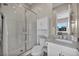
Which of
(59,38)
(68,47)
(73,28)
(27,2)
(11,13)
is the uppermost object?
(27,2)

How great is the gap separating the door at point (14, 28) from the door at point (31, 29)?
8 cm

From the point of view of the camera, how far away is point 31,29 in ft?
4.66

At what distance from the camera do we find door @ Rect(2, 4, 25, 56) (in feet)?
4.41

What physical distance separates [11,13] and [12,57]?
0.63 metres

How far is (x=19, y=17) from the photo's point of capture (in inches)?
54.1

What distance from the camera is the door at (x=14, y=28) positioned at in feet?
4.41

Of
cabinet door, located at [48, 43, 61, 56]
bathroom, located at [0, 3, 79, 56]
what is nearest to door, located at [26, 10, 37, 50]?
bathroom, located at [0, 3, 79, 56]

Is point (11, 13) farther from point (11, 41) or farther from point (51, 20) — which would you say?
point (51, 20)

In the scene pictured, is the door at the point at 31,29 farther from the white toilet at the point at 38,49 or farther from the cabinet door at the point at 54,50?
the cabinet door at the point at 54,50

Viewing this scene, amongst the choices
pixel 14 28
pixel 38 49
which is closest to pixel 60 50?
pixel 38 49

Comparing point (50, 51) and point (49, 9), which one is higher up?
point (49, 9)

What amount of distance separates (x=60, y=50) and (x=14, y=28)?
74 cm

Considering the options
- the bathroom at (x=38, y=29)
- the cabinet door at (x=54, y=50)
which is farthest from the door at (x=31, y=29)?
the cabinet door at (x=54, y=50)

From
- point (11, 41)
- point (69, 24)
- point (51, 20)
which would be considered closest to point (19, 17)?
Answer: point (11, 41)
